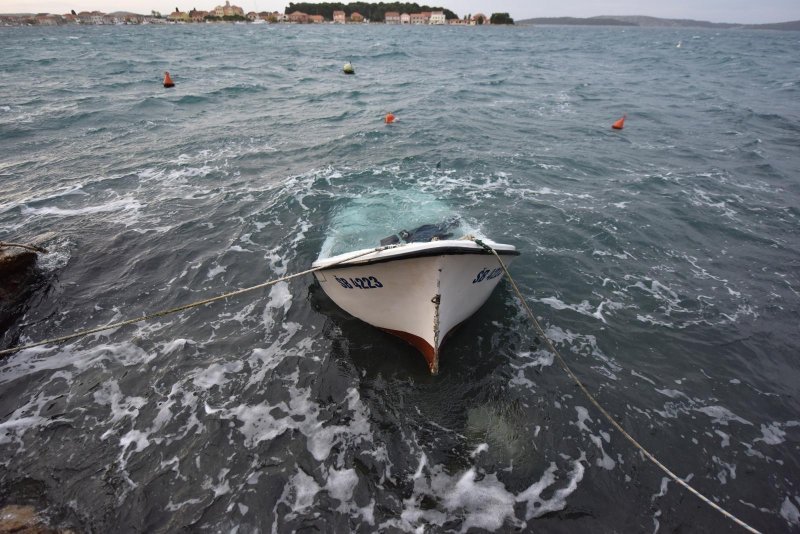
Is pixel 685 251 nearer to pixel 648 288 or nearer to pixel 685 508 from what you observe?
pixel 648 288

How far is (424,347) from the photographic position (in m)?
6.77

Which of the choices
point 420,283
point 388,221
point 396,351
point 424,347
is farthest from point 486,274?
point 388,221

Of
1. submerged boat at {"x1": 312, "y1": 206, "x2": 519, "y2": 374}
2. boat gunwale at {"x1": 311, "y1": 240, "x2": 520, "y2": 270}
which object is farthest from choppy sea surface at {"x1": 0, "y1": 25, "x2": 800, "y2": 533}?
boat gunwale at {"x1": 311, "y1": 240, "x2": 520, "y2": 270}

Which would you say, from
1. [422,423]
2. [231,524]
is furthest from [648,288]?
[231,524]

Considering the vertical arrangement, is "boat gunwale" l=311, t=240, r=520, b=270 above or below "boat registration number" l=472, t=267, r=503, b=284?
above

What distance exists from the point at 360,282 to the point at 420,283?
3.92ft

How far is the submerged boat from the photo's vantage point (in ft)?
19.2

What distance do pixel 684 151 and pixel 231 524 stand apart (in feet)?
73.6

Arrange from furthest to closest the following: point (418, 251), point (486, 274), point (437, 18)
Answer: point (437, 18)
point (486, 274)
point (418, 251)

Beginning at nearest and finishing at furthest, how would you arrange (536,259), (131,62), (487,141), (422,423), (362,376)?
(422,423)
(362,376)
(536,259)
(487,141)
(131,62)

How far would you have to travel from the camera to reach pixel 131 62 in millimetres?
42781

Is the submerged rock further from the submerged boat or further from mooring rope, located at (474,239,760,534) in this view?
mooring rope, located at (474,239,760,534)

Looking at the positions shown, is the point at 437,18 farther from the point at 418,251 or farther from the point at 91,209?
the point at 418,251

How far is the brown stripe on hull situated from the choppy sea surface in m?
0.29
